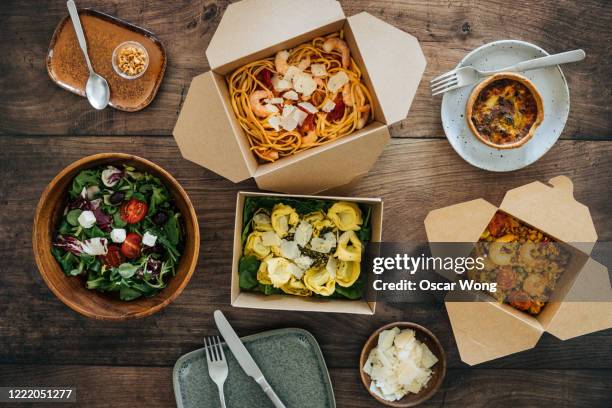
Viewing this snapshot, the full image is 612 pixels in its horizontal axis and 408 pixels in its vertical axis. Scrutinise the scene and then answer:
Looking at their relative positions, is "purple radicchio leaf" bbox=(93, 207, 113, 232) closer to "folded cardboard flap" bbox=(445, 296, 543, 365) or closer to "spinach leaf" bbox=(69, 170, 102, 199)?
"spinach leaf" bbox=(69, 170, 102, 199)

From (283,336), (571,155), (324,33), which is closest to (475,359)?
Answer: (283,336)

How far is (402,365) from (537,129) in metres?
Answer: 0.75

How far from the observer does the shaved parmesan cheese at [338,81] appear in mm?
1232

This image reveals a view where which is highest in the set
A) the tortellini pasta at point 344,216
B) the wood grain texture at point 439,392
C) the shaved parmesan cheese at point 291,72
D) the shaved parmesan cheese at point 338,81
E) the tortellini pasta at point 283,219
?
the shaved parmesan cheese at point 291,72

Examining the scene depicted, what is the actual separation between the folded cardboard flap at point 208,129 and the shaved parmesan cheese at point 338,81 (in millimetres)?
Result: 297

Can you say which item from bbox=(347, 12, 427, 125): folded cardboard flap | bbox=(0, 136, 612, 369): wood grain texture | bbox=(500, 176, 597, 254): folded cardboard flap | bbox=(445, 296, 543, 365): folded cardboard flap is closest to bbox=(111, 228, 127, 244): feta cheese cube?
bbox=(0, 136, 612, 369): wood grain texture

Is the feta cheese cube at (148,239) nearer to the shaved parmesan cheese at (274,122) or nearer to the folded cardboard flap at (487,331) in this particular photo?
the shaved parmesan cheese at (274,122)

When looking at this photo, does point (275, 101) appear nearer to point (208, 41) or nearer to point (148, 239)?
point (208, 41)

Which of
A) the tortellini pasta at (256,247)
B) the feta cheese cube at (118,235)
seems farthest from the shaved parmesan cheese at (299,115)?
the feta cheese cube at (118,235)

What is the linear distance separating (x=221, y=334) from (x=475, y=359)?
712 millimetres

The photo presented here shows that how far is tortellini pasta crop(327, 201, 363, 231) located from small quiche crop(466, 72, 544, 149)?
407 millimetres

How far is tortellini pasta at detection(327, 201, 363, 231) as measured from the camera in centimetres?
125

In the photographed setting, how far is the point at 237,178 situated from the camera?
1.13m

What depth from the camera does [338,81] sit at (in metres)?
1.24
